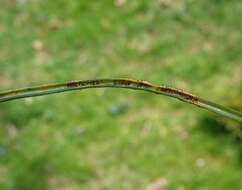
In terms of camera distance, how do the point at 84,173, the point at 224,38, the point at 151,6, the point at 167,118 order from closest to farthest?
the point at 84,173 < the point at 167,118 < the point at 224,38 < the point at 151,6

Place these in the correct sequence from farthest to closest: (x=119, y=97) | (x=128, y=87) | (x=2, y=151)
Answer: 1. (x=119, y=97)
2. (x=2, y=151)
3. (x=128, y=87)

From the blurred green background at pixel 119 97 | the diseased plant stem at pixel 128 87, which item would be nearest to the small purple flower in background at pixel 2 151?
the blurred green background at pixel 119 97

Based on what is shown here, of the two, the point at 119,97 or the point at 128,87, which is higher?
the point at 119,97

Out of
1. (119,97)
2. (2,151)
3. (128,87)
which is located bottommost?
(128,87)

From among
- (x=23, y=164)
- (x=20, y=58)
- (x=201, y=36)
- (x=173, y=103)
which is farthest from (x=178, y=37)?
(x=23, y=164)

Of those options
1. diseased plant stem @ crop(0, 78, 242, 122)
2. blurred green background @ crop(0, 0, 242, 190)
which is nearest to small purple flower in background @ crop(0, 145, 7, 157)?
blurred green background @ crop(0, 0, 242, 190)

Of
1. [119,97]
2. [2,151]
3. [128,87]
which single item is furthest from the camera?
[119,97]

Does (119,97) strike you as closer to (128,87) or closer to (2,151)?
(2,151)

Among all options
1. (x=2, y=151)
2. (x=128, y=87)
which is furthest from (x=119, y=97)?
(x=128, y=87)

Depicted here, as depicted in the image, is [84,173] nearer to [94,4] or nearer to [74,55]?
[74,55]
